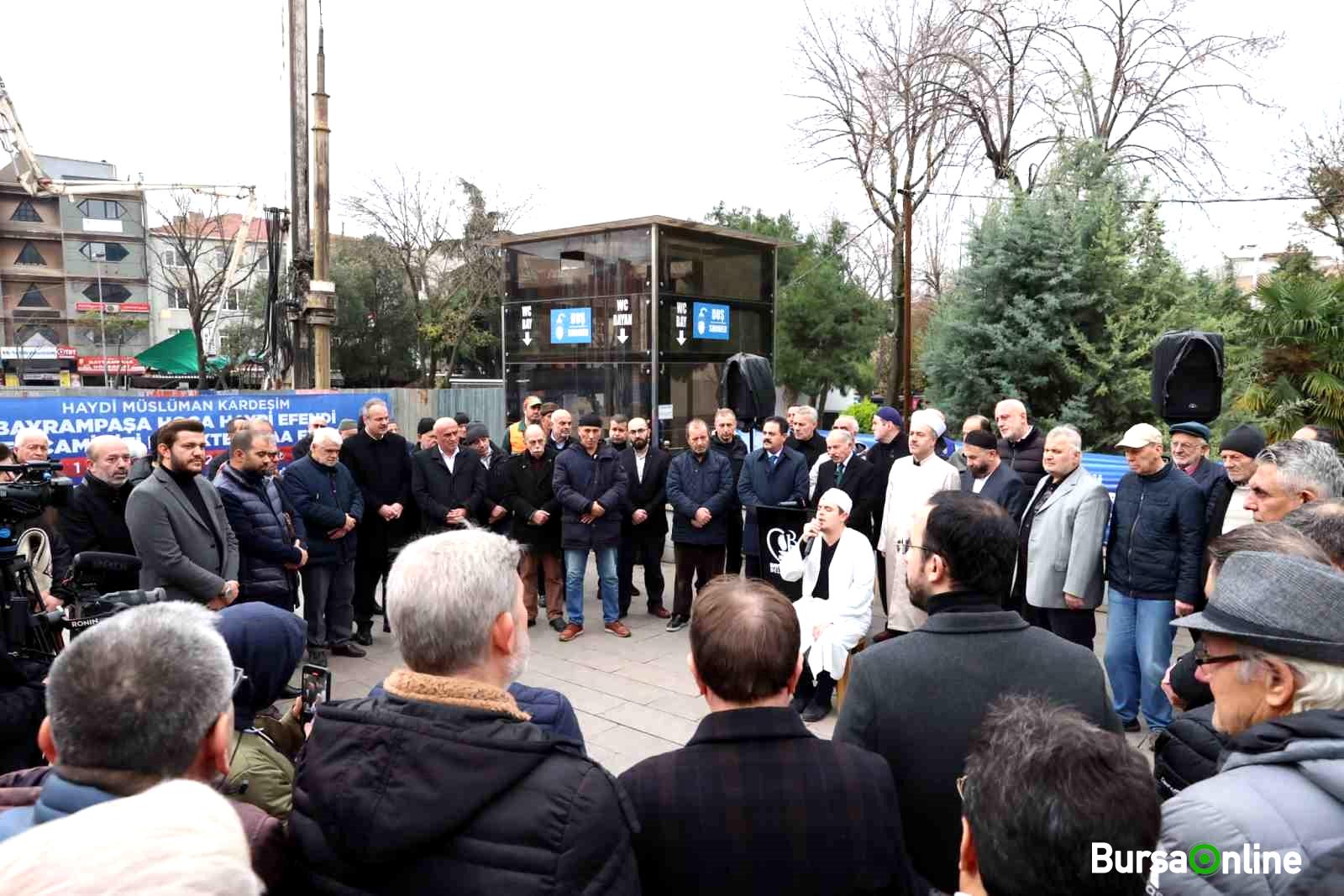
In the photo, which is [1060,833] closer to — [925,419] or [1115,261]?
[925,419]

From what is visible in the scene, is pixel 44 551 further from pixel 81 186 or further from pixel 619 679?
pixel 81 186

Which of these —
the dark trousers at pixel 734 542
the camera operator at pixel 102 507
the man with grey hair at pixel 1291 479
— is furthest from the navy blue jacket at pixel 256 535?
the man with grey hair at pixel 1291 479

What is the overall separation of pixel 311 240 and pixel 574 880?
11066 millimetres

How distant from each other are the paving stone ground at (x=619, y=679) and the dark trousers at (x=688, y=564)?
0.84ft

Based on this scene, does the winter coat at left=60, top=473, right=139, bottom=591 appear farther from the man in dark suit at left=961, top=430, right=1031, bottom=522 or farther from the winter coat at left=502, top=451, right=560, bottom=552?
the man in dark suit at left=961, top=430, right=1031, bottom=522

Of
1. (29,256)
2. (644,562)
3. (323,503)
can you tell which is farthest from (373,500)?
(29,256)

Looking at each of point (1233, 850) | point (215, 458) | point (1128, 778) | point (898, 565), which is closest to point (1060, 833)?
point (1128, 778)

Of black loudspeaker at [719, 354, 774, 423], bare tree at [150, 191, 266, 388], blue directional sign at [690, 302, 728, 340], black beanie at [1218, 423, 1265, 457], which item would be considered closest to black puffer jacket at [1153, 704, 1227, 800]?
black beanie at [1218, 423, 1265, 457]

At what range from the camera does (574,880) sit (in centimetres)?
143

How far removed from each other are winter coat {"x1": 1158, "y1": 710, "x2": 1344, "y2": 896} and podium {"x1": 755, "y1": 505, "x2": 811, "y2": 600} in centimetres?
482

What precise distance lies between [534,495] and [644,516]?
103 cm

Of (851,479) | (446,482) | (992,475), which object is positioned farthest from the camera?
(446,482)

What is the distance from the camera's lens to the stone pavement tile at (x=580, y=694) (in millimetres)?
5547
